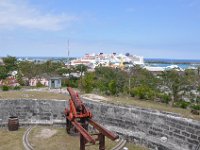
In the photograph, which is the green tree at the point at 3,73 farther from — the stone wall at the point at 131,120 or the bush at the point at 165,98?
the stone wall at the point at 131,120

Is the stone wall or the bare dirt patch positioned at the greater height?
the stone wall

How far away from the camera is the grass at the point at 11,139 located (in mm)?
8836

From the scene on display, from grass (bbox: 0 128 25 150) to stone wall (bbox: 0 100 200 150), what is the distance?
0.81 metres

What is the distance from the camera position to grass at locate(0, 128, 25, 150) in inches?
348

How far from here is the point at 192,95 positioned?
20.8m

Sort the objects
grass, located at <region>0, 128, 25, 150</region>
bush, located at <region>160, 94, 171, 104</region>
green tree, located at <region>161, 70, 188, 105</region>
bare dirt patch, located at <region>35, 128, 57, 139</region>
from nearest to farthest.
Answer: grass, located at <region>0, 128, 25, 150</region> → bare dirt patch, located at <region>35, 128, 57, 139</region> → bush, located at <region>160, 94, 171, 104</region> → green tree, located at <region>161, 70, 188, 105</region>

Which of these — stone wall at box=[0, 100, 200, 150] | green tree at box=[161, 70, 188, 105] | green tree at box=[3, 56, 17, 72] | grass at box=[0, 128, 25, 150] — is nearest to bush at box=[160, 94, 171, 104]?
green tree at box=[161, 70, 188, 105]

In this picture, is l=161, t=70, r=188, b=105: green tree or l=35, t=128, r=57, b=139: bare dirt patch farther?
l=161, t=70, r=188, b=105: green tree

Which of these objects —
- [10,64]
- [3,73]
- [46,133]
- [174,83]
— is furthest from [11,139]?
[10,64]

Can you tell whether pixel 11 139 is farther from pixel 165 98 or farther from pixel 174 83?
pixel 174 83

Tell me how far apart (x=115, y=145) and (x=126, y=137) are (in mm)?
747

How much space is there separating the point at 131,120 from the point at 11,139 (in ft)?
13.9

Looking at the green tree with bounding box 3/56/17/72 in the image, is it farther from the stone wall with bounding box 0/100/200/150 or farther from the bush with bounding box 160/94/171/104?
the stone wall with bounding box 0/100/200/150

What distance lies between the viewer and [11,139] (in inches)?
384
